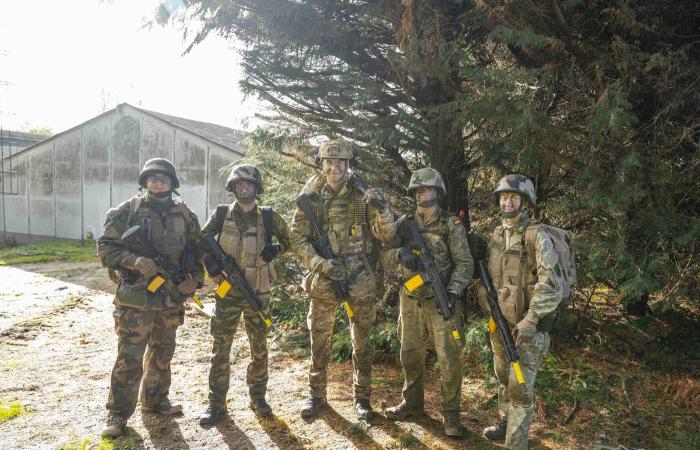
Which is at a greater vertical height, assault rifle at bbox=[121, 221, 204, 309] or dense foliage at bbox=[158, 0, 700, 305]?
dense foliage at bbox=[158, 0, 700, 305]

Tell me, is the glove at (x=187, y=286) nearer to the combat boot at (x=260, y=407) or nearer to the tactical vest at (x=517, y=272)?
the combat boot at (x=260, y=407)

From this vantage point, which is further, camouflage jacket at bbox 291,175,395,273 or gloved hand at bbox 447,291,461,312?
camouflage jacket at bbox 291,175,395,273

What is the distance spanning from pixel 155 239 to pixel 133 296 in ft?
1.91

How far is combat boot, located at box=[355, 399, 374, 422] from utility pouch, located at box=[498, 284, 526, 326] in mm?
1677

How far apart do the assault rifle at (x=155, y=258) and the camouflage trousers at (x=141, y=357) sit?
12.6 inches

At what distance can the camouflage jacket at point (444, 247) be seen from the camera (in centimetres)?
429

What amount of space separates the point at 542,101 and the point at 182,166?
15017 mm

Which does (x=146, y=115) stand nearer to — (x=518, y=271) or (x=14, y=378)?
(x=14, y=378)

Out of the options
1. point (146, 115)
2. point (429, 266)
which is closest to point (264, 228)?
point (429, 266)

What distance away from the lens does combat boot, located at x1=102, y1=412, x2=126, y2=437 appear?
4.23 m

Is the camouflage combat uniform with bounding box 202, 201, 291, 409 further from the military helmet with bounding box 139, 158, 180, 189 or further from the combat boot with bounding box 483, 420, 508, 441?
the combat boot with bounding box 483, 420, 508, 441

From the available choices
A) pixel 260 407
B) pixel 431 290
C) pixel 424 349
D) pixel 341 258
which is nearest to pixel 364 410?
pixel 424 349

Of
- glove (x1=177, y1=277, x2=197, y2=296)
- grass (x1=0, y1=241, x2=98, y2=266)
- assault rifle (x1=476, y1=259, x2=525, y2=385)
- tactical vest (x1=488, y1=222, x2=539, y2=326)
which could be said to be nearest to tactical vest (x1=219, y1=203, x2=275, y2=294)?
glove (x1=177, y1=277, x2=197, y2=296)

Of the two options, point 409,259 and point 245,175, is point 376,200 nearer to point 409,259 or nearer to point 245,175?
point 409,259
